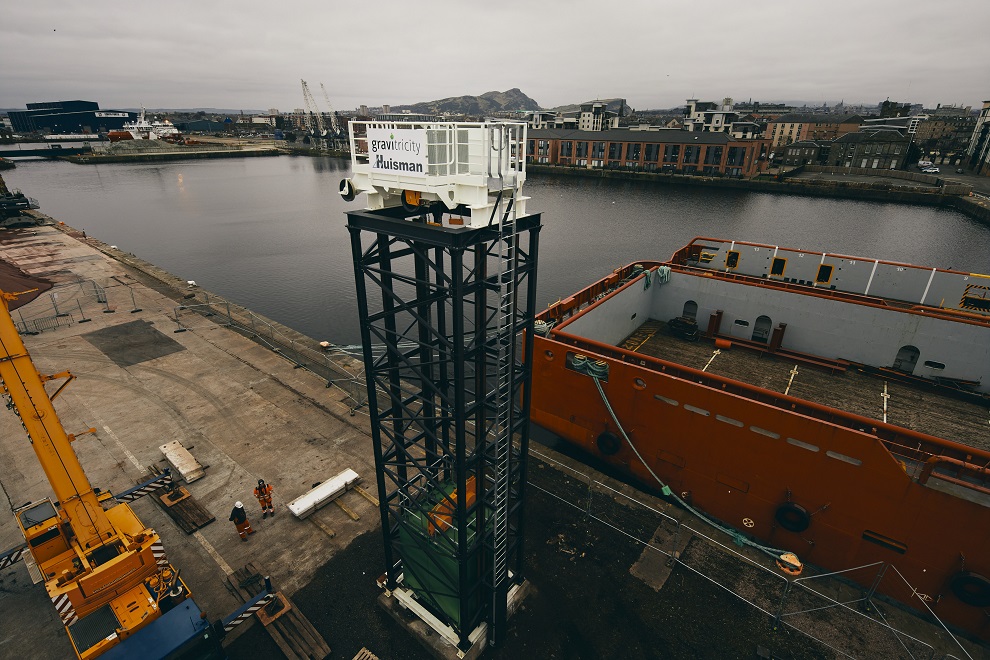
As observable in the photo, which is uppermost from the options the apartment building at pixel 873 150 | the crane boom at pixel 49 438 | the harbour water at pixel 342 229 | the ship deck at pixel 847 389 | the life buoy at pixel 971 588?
the apartment building at pixel 873 150

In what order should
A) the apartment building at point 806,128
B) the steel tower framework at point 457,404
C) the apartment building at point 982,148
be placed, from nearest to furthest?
the steel tower framework at point 457,404, the apartment building at point 982,148, the apartment building at point 806,128

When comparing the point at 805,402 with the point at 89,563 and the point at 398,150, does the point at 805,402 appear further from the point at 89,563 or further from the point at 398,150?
the point at 89,563

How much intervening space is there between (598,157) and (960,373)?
109 metres

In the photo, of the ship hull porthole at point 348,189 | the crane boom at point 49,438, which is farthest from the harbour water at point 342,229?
the ship hull porthole at point 348,189

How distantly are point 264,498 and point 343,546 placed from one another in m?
3.05

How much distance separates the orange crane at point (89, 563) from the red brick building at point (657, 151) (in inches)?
3634

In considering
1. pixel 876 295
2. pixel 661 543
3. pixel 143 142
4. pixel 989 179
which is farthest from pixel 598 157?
pixel 143 142

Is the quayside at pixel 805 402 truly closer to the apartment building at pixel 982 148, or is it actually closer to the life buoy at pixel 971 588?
the life buoy at pixel 971 588

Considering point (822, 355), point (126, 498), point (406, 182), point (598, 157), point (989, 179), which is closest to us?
point (406, 182)

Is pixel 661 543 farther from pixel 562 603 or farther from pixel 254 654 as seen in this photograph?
pixel 254 654

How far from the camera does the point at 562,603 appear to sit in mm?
12242

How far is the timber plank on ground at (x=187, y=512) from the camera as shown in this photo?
14.4 metres

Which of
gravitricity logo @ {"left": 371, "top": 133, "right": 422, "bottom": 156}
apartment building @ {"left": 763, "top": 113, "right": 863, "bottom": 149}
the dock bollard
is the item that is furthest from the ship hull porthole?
apartment building @ {"left": 763, "top": 113, "right": 863, "bottom": 149}

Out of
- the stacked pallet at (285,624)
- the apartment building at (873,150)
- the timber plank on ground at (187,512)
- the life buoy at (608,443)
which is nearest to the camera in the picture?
the stacked pallet at (285,624)
